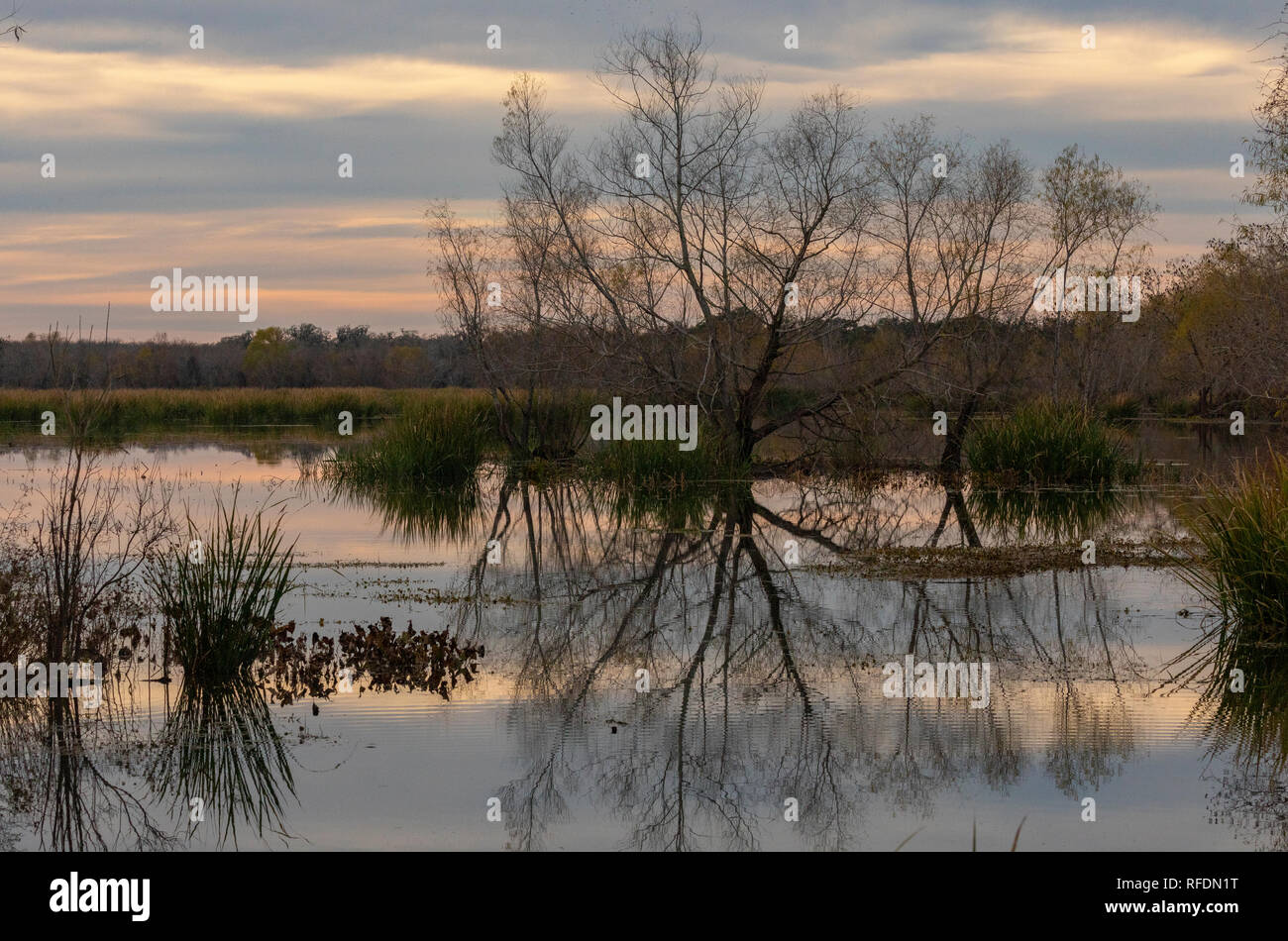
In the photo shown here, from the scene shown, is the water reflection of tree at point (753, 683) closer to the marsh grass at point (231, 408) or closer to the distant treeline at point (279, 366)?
the marsh grass at point (231, 408)

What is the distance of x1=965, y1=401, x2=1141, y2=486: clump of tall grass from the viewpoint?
22.2m

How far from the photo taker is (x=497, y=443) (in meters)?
31.0

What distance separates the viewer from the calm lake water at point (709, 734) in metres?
5.92

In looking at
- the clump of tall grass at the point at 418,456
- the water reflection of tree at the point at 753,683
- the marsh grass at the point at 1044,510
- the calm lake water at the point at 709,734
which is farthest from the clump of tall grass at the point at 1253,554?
the clump of tall grass at the point at 418,456

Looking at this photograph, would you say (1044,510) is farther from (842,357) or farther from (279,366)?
(279,366)

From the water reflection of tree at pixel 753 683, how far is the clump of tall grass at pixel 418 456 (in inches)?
349

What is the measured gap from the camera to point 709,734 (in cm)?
727

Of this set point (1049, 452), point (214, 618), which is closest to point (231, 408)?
point (1049, 452)

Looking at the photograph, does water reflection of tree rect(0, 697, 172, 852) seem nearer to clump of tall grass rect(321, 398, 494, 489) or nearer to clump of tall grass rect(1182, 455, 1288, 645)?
clump of tall grass rect(1182, 455, 1288, 645)

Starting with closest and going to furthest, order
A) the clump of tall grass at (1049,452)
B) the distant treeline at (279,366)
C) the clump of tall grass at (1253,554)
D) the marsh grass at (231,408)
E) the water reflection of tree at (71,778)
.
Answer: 1. the water reflection of tree at (71,778)
2. the clump of tall grass at (1253,554)
3. the clump of tall grass at (1049,452)
4. the marsh grass at (231,408)
5. the distant treeline at (279,366)

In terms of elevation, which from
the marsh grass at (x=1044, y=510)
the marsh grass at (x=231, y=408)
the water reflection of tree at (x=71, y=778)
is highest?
the marsh grass at (x=231, y=408)

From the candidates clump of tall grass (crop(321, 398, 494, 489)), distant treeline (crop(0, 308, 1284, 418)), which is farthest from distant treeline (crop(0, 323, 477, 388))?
clump of tall grass (crop(321, 398, 494, 489))
